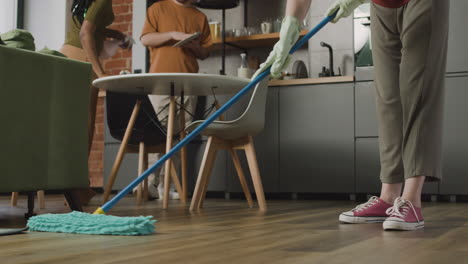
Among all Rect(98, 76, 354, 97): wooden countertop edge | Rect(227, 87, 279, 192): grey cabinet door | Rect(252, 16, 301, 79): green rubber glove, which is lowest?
Rect(227, 87, 279, 192): grey cabinet door

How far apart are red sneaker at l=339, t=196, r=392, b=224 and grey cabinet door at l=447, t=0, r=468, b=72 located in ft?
6.75

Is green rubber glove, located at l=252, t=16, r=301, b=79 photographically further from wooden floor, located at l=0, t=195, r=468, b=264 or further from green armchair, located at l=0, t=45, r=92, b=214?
green armchair, located at l=0, t=45, r=92, b=214

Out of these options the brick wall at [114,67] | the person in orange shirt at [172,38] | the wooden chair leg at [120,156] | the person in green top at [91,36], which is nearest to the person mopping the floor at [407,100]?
the wooden chair leg at [120,156]

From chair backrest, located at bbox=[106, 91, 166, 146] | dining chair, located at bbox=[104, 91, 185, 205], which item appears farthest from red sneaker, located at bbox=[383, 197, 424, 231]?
chair backrest, located at bbox=[106, 91, 166, 146]

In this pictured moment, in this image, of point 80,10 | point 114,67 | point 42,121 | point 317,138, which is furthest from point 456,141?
point 114,67

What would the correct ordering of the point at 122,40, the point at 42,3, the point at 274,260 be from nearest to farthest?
the point at 274,260, the point at 122,40, the point at 42,3

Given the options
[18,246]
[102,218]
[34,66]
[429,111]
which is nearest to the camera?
[18,246]

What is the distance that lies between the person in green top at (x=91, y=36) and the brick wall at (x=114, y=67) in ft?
6.68

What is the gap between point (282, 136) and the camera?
14.1 feet

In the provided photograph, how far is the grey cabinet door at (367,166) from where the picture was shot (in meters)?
4.01

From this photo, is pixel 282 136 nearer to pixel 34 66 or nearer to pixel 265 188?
pixel 265 188

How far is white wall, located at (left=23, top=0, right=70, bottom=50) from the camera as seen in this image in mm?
6023

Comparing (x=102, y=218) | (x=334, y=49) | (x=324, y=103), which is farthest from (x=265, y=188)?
(x=102, y=218)

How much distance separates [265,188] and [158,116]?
885 mm
